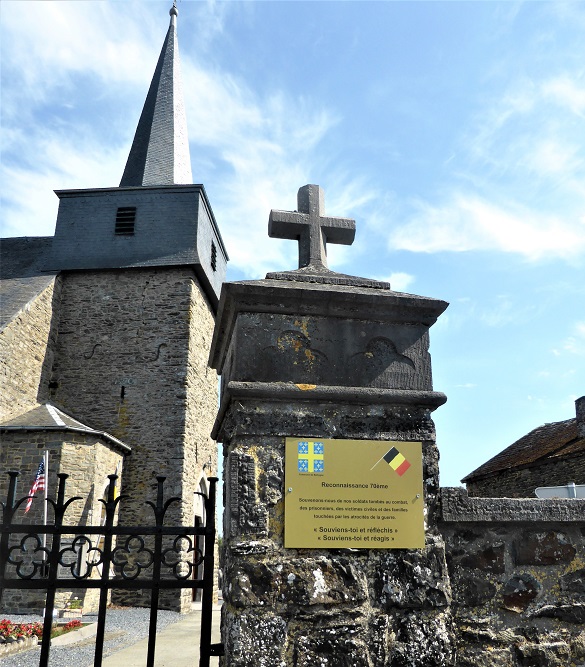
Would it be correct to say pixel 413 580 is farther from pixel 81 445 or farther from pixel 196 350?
pixel 196 350

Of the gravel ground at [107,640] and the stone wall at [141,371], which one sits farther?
the stone wall at [141,371]

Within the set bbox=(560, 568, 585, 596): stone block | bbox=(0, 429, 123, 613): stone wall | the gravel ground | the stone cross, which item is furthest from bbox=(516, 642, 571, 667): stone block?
bbox=(0, 429, 123, 613): stone wall

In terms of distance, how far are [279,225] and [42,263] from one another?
62.1ft

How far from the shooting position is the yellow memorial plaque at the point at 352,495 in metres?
2.66

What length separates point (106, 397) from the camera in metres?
18.2

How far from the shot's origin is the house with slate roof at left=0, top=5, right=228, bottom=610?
1559 cm

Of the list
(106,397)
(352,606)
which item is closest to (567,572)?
(352,606)

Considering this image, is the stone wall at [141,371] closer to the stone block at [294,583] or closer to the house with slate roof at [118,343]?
the house with slate roof at [118,343]

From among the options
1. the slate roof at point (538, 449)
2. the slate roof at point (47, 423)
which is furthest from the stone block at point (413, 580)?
the slate roof at point (538, 449)

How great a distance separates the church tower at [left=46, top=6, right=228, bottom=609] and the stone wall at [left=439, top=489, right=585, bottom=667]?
1469 centimetres

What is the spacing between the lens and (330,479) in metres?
2.71

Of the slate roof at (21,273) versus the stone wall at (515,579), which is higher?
the slate roof at (21,273)

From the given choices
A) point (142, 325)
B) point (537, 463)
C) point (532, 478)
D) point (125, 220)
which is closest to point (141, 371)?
point (142, 325)

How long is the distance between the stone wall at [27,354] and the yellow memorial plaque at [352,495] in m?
14.8
